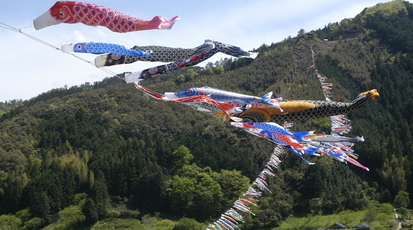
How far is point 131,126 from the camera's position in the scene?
100875 millimetres

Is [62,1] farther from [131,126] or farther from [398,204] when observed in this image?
[131,126]

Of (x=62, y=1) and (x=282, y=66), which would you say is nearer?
(x=62, y=1)

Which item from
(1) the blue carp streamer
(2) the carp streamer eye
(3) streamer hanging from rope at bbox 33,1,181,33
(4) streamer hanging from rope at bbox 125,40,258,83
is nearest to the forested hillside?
(4) streamer hanging from rope at bbox 125,40,258,83

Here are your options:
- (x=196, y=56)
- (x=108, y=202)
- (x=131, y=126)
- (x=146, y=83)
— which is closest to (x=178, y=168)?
(x=108, y=202)

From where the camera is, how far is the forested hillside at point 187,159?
66125 millimetres

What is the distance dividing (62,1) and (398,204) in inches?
1992

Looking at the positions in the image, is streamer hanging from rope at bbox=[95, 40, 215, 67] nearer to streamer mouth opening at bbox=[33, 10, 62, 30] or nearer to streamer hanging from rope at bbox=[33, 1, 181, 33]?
streamer hanging from rope at bbox=[33, 1, 181, 33]

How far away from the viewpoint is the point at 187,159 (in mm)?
78938

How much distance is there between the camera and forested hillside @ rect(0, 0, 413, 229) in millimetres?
66125

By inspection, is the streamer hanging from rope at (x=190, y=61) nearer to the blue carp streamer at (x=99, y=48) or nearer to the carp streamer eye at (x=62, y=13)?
the blue carp streamer at (x=99, y=48)

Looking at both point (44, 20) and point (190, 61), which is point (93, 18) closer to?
point (44, 20)

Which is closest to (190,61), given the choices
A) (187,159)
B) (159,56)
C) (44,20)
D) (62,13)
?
(159,56)

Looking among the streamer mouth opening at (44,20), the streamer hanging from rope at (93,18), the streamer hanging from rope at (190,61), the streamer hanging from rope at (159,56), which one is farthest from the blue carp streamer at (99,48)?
the streamer mouth opening at (44,20)

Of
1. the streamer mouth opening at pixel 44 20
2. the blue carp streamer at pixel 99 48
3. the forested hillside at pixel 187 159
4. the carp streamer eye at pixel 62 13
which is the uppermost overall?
the carp streamer eye at pixel 62 13
